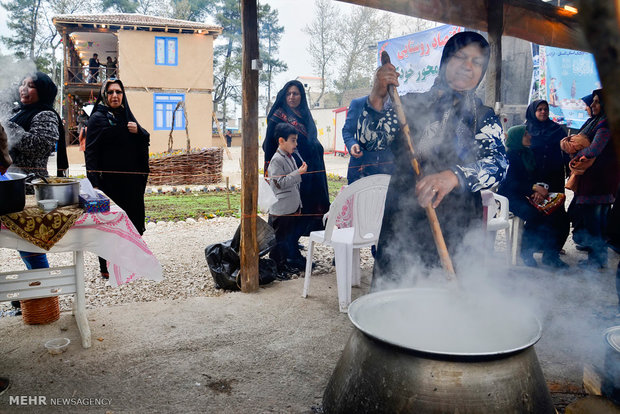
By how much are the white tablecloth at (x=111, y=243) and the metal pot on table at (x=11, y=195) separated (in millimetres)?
569

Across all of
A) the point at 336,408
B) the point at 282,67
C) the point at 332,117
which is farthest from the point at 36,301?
the point at 282,67

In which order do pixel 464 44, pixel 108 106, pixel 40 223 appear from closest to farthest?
pixel 464 44 → pixel 40 223 → pixel 108 106

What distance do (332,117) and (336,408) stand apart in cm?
2933

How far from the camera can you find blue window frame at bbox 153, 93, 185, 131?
2003 cm

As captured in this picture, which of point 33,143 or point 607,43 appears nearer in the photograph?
point 607,43

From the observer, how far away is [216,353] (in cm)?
312

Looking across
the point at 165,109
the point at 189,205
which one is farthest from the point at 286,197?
the point at 165,109

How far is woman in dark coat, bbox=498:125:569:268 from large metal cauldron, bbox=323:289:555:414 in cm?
412

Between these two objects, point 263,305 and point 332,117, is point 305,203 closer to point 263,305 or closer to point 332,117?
point 263,305

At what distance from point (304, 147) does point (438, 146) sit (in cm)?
336

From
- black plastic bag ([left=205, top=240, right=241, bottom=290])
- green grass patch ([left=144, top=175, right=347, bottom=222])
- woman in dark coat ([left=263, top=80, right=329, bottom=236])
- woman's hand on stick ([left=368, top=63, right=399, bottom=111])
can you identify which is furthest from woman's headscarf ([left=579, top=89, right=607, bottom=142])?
green grass patch ([left=144, top=175, right=347, bottom=222])

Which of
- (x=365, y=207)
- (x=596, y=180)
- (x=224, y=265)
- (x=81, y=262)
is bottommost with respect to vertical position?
(x=224, y=265)

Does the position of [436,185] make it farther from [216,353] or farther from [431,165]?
[216,353]

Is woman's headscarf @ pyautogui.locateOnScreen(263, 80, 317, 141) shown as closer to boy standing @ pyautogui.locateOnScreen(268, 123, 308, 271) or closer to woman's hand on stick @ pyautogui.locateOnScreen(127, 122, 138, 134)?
boy standing @ pyautogui.locateOnScreen(268, 123, 308, 271)
